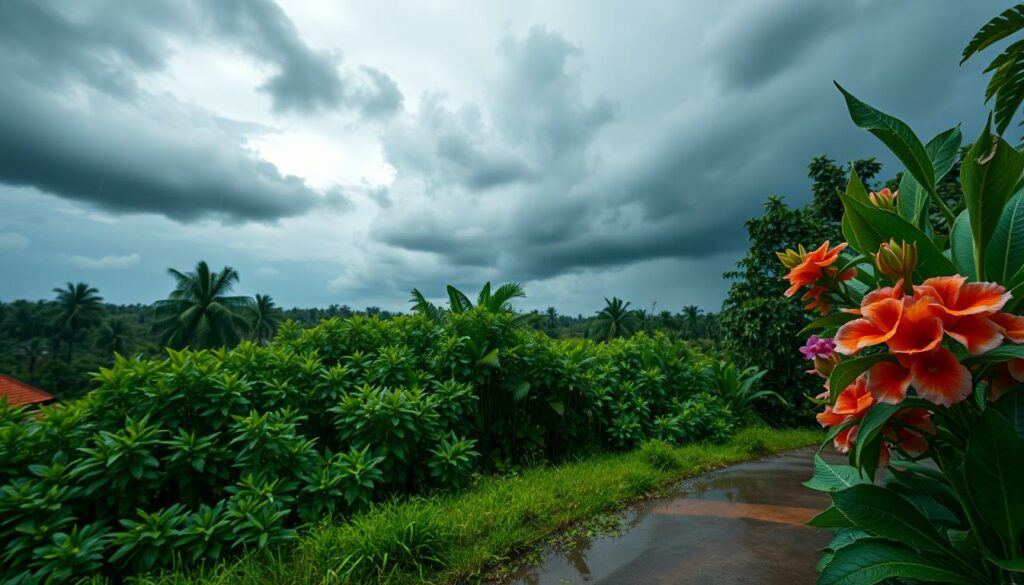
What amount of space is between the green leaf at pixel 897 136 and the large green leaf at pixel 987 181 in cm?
9

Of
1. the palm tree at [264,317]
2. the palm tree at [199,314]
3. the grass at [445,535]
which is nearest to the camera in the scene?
the grass at [445,535]

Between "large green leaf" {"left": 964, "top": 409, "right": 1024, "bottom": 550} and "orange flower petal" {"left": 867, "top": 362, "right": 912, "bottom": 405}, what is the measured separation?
24cm

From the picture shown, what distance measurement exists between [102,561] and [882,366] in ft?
11.5

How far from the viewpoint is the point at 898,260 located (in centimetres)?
107

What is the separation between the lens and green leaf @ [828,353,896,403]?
0.98 m

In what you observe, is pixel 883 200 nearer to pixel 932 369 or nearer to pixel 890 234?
pixel 890 234

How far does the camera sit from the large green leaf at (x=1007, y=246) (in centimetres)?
116

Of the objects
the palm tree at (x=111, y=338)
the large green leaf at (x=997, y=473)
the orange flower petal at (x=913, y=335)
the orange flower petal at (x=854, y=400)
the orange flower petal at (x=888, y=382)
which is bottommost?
the palm tree at (x=111, y=338)

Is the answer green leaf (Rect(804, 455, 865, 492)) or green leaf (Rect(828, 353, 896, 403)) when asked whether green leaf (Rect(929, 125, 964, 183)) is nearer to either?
green leaf (Rect(828, 353, 896, 403))

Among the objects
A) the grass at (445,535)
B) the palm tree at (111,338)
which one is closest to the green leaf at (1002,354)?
the grass at (445,535)

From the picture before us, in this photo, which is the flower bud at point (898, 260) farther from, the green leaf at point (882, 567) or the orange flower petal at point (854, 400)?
the green leaf at point (882, 567)

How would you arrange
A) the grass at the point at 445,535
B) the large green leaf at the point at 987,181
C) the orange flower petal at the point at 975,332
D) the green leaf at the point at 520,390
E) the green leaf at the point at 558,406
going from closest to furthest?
the orange flower petal at the point at 975,332 → the large green leaf at the point at 987,181 → the grass at the point at 445,535 → the green leaf at the point at 520,390 → the green leaf at the point at 558,406

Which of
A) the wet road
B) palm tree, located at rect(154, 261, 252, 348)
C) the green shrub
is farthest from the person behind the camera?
palm tree, located at rect(154, 261, 252, 348)

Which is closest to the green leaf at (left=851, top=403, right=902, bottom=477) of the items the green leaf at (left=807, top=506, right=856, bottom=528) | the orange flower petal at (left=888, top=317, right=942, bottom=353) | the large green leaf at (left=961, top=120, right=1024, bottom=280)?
the orange flower petal at (left=888, top=317, right=942, bottom=353)
